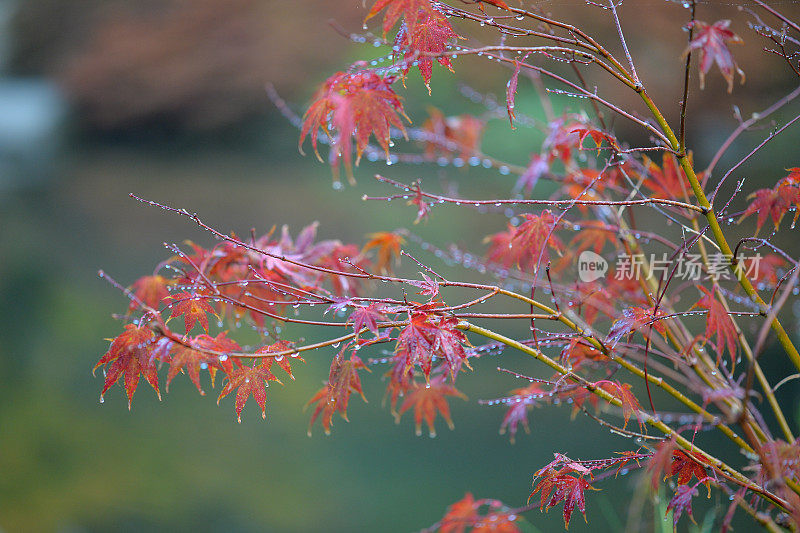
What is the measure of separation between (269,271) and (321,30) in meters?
5.37

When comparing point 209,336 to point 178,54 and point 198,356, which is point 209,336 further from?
point 178,54

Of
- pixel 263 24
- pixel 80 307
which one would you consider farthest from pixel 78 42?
pixel 80 307

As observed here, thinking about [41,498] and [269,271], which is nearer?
[269,271]

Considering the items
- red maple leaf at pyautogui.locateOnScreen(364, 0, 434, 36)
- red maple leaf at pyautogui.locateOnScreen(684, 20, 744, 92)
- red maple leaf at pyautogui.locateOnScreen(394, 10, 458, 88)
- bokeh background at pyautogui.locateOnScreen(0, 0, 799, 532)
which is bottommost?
bokeh background at pyautogui.locateOnScreen(0, 0, 799, 532)

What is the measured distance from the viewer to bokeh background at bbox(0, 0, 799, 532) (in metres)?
1.96

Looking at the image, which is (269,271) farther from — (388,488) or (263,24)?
(263,24)

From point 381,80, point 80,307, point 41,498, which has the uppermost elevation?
point 381,80

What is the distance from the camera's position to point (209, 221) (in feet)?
13.3

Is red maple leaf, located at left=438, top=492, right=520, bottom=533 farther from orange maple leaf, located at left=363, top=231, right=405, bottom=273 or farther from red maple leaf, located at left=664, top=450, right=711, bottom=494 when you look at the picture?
orange maple leaf, located at left=363, top=231, right=405, bottom=273

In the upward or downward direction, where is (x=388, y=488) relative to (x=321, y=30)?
downward

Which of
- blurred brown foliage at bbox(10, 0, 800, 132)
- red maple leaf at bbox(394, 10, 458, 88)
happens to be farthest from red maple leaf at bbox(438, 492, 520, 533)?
blurred brown foliage at bbox(10, 0, 800, 132)

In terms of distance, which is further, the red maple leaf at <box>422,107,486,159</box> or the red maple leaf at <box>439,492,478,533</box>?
the red maple leaf at <box>422,107,486,159</box>

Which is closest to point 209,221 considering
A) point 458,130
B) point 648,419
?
point 458,130

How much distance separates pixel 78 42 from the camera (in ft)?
20.6
